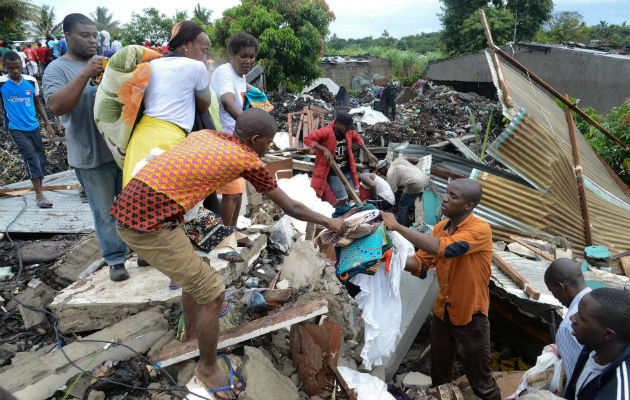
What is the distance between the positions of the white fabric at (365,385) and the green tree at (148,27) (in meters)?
28.5

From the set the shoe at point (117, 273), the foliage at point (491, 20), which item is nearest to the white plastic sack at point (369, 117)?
the shoe at point (117, 273)

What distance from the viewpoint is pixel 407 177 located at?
5727mm

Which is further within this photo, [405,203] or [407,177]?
[405,203]

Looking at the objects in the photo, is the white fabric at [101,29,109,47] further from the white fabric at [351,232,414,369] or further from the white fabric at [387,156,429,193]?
the white fabric at [351,232,414,369]

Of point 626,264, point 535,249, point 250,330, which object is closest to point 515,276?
point 535,249

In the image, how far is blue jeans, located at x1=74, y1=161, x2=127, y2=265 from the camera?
2.86 metres

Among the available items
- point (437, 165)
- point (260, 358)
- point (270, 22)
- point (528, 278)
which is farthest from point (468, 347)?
point (270, 22)

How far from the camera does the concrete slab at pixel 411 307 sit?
11.8ft

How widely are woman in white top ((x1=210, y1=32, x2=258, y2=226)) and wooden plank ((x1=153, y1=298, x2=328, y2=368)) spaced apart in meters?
1.07

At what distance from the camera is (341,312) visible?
2.83 meters

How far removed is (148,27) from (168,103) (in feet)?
93.9

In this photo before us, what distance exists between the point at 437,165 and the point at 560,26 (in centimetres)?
3205

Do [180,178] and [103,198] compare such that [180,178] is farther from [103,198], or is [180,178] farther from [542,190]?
[542,190]

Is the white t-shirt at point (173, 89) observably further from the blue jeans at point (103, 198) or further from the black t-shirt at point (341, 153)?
the black t-shirt at point (341, 153)
